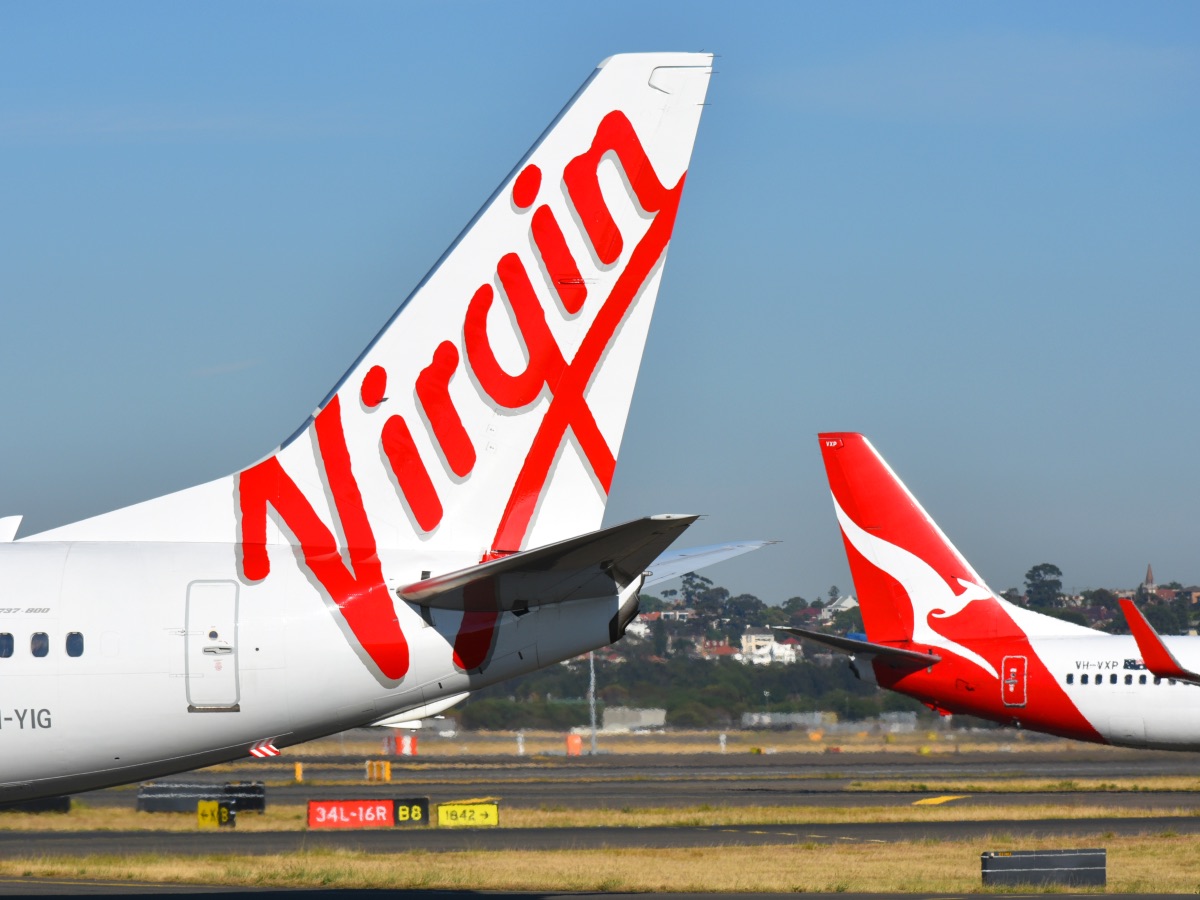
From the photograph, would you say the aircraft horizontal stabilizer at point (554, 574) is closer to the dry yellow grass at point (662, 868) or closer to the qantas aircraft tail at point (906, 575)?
the dry yellow grass at point (662, 868)

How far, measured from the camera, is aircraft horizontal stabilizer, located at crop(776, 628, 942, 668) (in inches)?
1788

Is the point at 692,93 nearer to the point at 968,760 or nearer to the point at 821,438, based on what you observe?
the point at 821,438

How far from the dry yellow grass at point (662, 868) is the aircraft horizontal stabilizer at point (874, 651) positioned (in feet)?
41.9

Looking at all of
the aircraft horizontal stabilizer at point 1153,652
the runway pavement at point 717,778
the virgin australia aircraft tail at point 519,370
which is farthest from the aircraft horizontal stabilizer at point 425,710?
→ the runway pavement at point 717,778

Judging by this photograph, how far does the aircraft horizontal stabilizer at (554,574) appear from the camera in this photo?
14.1 m

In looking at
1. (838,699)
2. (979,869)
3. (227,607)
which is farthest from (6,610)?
(838,699)

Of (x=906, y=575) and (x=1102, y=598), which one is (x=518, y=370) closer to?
(x=906, y=575)

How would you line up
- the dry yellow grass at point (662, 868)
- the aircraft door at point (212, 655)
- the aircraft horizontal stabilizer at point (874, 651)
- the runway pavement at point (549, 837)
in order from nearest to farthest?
the aircraft door at point (212, 655), the dry yellow grass at point (662, 868), the runway pavement at point (549, 837), the aircraft horizontal stabilizer at point (874, 651)

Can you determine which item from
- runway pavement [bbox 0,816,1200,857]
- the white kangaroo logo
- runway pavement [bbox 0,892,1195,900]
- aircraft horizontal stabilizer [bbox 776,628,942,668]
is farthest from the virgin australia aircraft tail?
the white kangaroo logo

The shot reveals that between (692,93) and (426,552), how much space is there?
5.74 meters

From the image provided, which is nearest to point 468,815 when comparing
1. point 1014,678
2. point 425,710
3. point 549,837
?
point 549,837

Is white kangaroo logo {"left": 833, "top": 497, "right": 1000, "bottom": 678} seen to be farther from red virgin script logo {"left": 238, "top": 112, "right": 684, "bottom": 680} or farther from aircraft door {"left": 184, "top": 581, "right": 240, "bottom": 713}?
aircraft door {"left": 184, "top": 581, "right": 240, "bottom": 713}

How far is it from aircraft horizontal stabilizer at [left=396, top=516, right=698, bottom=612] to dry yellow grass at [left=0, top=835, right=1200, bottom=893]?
10.5 m

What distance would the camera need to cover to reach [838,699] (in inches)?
3179
